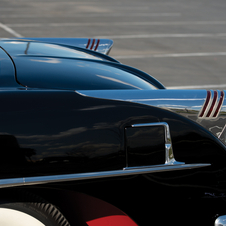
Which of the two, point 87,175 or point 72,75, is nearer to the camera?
point 87,175

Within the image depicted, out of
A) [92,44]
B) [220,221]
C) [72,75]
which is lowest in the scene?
[220,221]

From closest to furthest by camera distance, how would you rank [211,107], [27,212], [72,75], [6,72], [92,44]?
[27,212], [211,107], [6,72], [72,75], [92,44]

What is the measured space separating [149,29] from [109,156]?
423 inches

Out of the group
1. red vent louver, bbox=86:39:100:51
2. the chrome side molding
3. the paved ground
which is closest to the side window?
red vent louver, bbox=86:39:100:51

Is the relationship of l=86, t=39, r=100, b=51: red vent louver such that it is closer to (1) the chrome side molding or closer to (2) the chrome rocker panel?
(2) the chrome rocker panel

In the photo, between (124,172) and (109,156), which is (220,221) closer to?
(124,172)

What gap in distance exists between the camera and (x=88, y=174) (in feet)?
6.15

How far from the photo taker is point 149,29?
12.1 meters

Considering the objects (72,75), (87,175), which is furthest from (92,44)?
(87,175)

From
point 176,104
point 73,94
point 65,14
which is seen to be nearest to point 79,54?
point 73,94

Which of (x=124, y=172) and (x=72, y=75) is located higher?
(x=72, y=75)

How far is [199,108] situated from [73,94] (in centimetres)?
72

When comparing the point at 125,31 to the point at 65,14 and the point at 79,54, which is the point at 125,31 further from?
the point at 79,54

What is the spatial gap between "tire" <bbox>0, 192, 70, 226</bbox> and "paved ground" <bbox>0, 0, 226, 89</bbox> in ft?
16.8
